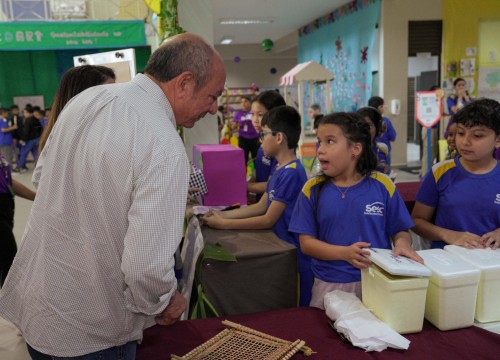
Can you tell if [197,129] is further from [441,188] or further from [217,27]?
[217,27]

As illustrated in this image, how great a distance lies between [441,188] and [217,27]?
11.6m

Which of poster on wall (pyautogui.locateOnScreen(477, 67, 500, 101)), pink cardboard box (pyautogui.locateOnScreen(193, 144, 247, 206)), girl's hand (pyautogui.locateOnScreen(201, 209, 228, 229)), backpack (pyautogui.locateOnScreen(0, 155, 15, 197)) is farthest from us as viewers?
poster on wall (pyautogui.locateOnScreen(477, 67, 500, 101))

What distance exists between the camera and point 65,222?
1007 millimetres

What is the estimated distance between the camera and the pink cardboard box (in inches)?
100.0

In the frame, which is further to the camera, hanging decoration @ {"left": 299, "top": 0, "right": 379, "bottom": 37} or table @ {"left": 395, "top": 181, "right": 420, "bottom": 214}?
hanging decoration @ {"left": 299, "top": 0, "right": 379, "bottom": 37}

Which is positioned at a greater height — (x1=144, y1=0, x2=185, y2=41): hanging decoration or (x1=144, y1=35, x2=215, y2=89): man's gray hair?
(x1=144, y1=0, x2=185, y2=41): hanging decoration

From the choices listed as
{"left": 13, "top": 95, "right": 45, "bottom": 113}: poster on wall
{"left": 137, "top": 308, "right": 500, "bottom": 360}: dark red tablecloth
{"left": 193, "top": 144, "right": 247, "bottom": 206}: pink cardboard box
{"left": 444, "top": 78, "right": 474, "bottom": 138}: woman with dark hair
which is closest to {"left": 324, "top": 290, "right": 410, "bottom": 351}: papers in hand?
{"left": 137, "top": 308, "right": 500, "bottom": 360}: dark red tablecloth

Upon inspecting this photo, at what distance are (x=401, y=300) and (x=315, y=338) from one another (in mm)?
266

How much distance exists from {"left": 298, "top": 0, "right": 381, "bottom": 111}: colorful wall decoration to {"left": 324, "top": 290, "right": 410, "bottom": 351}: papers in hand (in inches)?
338

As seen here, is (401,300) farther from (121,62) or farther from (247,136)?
(247,136)

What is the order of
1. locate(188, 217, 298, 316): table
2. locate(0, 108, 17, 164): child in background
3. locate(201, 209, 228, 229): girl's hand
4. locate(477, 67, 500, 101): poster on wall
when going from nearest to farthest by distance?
1. locate(188, 217, 298, 316): table
2. locate(201, 209, 228, 229): girl's hand
3. locate(477, 67, 500, 101): poster on wall
4. locate(0, 108, 17, 164): child in background

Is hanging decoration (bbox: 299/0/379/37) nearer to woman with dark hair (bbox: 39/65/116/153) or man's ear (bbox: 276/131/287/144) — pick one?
man's ear (bbox: 276/131/287/144)

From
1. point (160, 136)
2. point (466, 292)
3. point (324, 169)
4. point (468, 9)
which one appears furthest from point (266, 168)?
point (468, 9)

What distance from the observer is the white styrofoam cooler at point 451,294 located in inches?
48.9
